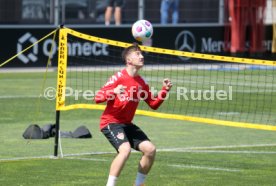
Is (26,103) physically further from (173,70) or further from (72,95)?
(173,70)

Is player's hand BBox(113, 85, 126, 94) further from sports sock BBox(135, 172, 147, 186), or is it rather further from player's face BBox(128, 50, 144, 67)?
sports sock BBox(135, 172, 147, 186)

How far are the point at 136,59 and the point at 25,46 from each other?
693 inches

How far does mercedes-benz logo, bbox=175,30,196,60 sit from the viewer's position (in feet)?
107

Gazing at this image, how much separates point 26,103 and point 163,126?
165 inches

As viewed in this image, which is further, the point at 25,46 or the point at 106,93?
the point at 25,46

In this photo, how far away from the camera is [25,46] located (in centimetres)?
2933

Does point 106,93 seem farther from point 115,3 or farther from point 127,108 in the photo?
point 115,3

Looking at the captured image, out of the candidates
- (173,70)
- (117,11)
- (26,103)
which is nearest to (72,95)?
(26,103)

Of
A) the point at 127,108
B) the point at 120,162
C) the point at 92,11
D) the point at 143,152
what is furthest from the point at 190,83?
the point at 120,162

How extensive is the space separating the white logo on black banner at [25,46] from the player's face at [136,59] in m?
17.5

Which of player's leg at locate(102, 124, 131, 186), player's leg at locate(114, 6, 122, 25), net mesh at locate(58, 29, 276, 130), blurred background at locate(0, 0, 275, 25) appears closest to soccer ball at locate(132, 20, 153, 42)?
player's leg at locate(102, 124, 131, 186)

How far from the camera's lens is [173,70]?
30000 millimetres

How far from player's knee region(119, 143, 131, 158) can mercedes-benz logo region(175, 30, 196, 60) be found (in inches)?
816

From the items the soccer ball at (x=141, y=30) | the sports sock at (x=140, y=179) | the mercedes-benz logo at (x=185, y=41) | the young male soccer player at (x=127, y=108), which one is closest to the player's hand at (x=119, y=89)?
A: the young male soccer player at (x=127, y=108)
